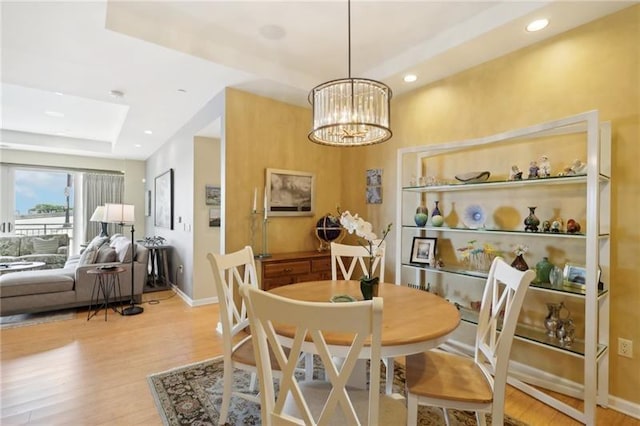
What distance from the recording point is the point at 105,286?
4.05 m

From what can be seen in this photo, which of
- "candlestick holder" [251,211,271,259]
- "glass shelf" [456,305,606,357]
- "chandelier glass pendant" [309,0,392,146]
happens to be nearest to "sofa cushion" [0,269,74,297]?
"candlestick holder" [251,211,271,259]

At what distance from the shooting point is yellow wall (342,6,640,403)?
1.99m

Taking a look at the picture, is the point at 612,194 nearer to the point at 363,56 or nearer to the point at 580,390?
the point at 580,390

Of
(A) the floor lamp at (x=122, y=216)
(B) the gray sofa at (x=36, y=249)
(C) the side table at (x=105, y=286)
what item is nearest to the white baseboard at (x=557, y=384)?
(A) the floor lamp at (x=122, y=216)

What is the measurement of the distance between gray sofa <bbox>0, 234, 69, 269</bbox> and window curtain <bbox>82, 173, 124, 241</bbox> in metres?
0.77

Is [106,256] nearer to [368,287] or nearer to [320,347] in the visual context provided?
[368,287]

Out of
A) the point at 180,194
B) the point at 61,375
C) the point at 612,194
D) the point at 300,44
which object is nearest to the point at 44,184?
the point at 180,194

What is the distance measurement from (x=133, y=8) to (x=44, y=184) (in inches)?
254

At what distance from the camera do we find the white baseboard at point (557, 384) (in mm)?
1971

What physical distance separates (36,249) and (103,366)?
5.05 meters

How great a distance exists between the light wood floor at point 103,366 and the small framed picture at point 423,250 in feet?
3.83

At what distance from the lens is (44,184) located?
6.71 meters

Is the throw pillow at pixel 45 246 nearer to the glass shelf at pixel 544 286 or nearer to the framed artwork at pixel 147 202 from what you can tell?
the framed artwork at pixel 147 202

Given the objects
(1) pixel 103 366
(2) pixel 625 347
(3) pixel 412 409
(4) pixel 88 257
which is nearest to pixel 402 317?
(3) pixel 412 409
